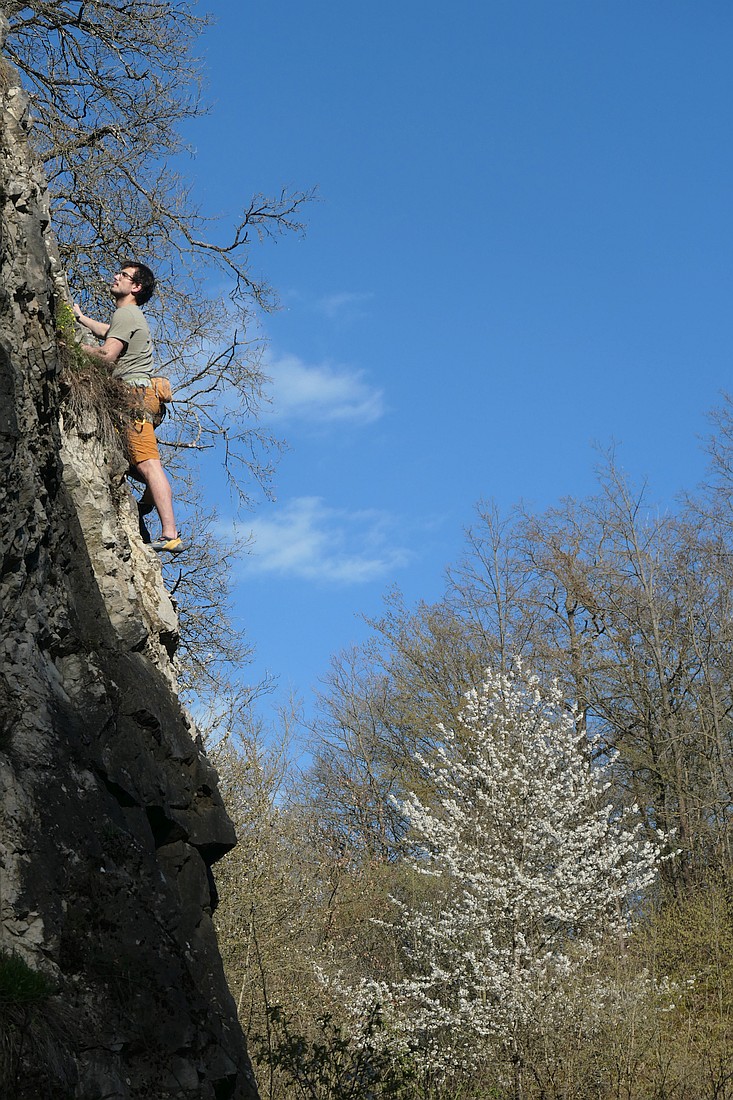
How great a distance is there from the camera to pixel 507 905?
48.6ft

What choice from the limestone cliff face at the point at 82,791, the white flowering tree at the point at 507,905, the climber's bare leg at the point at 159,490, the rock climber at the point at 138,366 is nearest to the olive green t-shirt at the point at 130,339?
the rock climber at the point at 138,366

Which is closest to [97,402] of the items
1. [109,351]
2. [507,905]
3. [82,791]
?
[109,351]

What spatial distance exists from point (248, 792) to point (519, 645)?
12.7 meters

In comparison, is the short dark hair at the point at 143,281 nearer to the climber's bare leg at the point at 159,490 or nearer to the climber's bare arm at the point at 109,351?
the climber's bare arm at the point at 109,351

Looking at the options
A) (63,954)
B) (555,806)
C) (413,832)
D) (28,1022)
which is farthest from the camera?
(413,832)

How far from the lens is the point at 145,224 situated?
12133 mm

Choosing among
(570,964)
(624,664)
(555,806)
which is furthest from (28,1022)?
(624,664)

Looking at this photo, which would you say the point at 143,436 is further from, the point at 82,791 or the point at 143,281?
the point at 82,791

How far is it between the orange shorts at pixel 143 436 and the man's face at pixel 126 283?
78 cm

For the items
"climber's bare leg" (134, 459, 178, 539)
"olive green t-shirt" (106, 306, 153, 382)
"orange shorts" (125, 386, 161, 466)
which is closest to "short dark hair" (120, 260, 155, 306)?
"olive green t-shirt" (106, 306, 153, 382)

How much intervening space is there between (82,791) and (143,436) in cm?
362

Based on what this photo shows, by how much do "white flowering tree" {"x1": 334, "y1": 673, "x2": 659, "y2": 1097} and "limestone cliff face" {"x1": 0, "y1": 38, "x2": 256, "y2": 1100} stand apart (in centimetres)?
831

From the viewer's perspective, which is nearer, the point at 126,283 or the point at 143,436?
the point at 143,436

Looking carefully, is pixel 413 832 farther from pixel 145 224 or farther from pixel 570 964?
pixel 145 224
